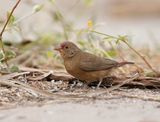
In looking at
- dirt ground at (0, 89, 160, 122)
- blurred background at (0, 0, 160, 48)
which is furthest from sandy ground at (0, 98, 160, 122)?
blurred background at (0, 0, 160, 48)

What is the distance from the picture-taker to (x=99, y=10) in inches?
558

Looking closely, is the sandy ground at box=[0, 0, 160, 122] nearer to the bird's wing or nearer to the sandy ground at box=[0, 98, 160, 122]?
the sandy ground at box=[0, 98, 160, 122]

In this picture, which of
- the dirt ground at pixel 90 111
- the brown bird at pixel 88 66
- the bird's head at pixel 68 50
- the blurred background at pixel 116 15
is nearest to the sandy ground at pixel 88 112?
the dirt ground at pixel 90 111

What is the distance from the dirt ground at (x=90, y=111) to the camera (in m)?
4.50

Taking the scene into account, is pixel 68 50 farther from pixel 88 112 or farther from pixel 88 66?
pixel 88 112

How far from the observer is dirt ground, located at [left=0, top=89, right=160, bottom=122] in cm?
450

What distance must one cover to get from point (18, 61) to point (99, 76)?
1898mm

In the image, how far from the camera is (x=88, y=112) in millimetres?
4656

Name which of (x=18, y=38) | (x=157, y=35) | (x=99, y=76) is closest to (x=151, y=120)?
(x=99, y=76)

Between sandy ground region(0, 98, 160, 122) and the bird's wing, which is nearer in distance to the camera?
sandy ground region(0, 98, 160, 122)

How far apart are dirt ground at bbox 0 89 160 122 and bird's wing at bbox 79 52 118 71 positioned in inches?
25.9

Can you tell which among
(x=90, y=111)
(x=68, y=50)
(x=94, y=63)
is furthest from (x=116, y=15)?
(x=90, y=111)

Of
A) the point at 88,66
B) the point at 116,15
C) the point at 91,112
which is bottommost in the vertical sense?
the point at 91,112

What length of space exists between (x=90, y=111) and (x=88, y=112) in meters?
0.03
